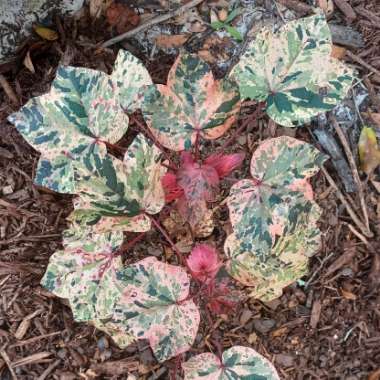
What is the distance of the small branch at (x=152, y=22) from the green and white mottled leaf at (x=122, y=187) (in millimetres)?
635

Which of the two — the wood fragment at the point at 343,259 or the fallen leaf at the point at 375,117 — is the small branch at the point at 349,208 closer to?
the wood fragment at the point at 343,259

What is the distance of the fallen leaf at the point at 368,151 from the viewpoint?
1.63 metres

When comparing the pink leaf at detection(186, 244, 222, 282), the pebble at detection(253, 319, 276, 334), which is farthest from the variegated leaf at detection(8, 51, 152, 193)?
the pebble at detection(253, 319, 276, 334)

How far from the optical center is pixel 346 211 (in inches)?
63.9

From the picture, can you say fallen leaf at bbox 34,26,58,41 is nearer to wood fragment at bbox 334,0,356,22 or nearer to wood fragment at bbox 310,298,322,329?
wood fragment at bbox 334,0,356,22

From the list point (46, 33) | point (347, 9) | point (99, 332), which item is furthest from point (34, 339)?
point (347, 9)

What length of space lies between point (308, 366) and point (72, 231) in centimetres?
70

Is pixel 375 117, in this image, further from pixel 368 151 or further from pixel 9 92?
pixel 9 92

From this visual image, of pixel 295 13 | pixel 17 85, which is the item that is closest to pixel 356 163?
pixel 295 13

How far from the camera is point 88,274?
1.29 m

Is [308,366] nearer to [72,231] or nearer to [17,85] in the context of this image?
[72,231]

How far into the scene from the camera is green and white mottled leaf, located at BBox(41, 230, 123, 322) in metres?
1.26

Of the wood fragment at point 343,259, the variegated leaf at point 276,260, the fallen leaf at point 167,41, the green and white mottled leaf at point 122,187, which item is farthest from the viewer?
the fallen leaf at point 167,41

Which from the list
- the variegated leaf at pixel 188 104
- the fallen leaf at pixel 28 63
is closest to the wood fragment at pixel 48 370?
the variegated leaf at pixel 188 104
